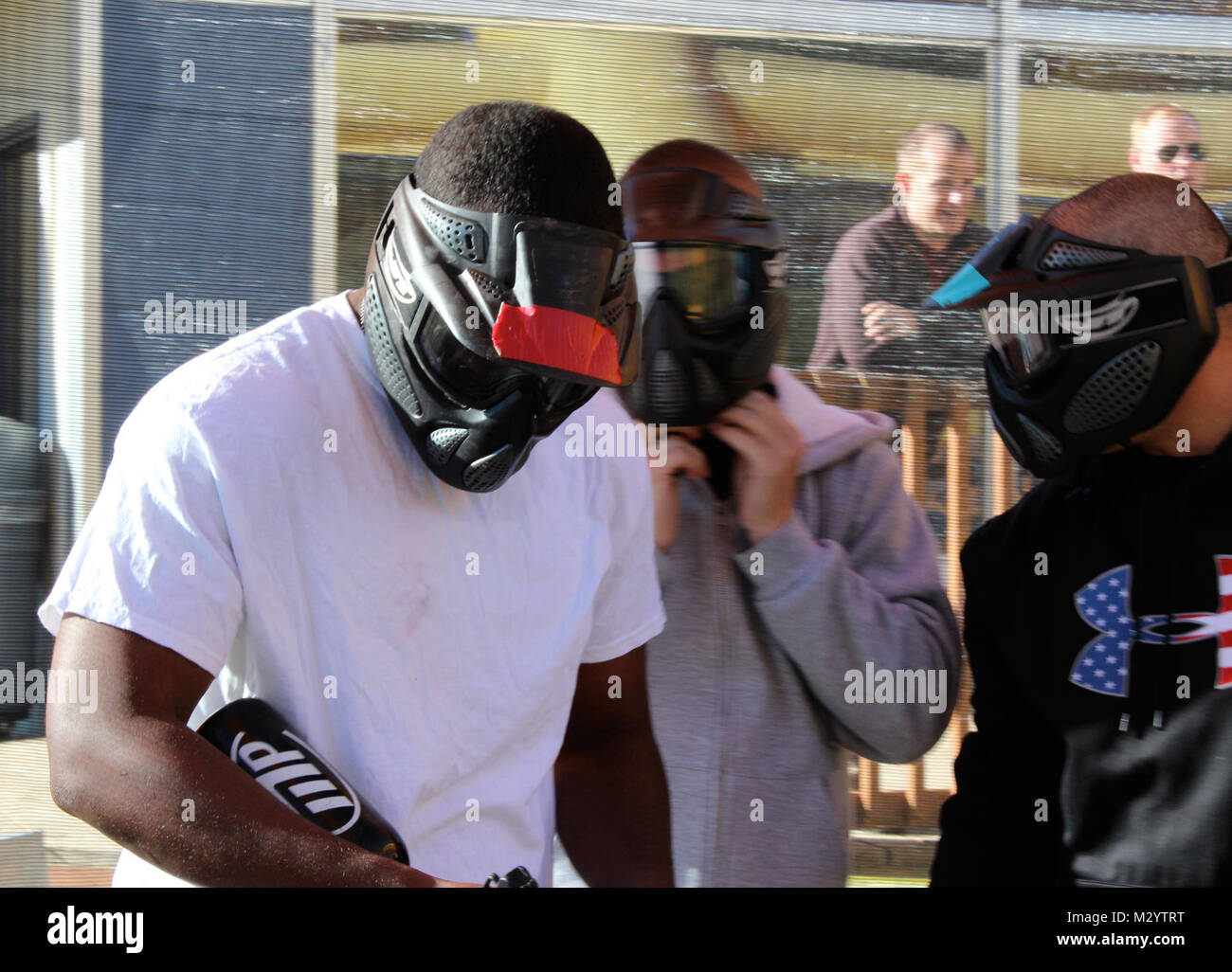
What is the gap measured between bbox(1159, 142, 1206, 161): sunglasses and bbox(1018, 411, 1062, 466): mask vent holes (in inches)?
28.0

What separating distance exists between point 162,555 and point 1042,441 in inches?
56.5

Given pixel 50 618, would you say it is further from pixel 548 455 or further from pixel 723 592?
pixel 723 592

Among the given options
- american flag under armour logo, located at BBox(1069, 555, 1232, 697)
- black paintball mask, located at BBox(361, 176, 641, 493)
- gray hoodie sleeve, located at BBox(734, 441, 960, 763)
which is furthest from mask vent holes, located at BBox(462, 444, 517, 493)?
american flag under armour logo, located at BBox(1069, 555, 1232, 697)

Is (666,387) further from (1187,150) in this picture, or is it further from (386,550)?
(1187,150)

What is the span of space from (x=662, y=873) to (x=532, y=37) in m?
1.54

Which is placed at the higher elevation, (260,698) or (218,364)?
(218,364)

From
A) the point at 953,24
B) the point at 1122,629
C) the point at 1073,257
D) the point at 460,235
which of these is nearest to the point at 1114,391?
the point at 1073,257

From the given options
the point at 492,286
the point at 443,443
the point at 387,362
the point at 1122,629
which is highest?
the point at 492,286

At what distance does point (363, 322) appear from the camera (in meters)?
1.92

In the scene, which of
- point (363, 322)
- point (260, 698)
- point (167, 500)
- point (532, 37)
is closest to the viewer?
point (167, 500)

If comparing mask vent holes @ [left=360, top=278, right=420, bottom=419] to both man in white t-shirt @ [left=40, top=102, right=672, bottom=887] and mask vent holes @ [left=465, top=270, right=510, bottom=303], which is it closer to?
man in white t-shirt @ [left=40, top=102, right=672, bottom=887]

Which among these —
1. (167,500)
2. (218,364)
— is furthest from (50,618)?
(218,364)

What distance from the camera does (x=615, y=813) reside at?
7.30ft
